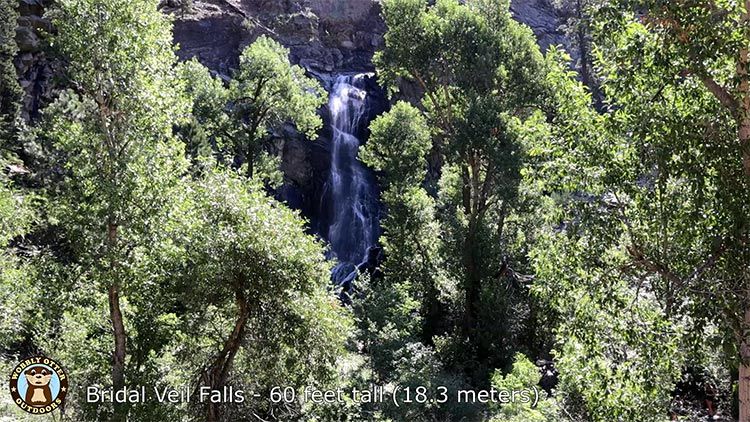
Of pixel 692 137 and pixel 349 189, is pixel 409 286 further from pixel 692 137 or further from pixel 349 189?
pixel 349 189

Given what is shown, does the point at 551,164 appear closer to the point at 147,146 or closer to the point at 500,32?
the point at 147,146

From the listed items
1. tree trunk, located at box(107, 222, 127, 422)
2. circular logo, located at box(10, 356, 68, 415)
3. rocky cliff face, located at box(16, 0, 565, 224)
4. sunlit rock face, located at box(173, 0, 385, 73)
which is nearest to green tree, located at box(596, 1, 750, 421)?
tree trunk, located at box(107, 222, 127, 422)

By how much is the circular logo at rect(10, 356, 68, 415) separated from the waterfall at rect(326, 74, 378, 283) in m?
17.5

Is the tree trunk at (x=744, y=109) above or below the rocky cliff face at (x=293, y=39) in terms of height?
below

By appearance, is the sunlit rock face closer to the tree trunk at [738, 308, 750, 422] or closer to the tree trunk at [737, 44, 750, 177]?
the tree trunk at [737, 44, 750, 177]

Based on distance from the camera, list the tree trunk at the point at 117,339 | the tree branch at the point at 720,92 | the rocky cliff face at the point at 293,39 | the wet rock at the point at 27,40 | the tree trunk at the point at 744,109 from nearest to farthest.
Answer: the tree trunk at the point at 744,109, the tree branch at the point at 720,92, the tree trunk at the point at 117,339, the wet rock at the point at 27,40, the rocky cliff face at the point at 293,39

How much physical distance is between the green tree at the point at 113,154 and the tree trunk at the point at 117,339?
0.02 m

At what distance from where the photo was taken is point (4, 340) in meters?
10.8

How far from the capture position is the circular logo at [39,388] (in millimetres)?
9539

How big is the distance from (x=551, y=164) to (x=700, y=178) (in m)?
1.63

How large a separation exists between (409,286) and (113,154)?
1204 cm

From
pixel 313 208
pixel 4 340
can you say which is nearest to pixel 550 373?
pixel 4 340

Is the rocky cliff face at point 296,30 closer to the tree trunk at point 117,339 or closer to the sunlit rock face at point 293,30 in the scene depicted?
the sunlit rock face at point 293,30

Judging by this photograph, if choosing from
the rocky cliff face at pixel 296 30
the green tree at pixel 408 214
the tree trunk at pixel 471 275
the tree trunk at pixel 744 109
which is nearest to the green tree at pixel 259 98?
the green tree at pixel 408 214
